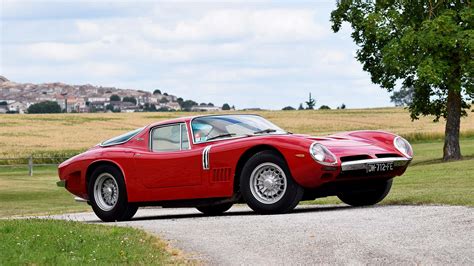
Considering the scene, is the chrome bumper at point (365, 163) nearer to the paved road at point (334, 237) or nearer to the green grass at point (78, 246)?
the paved road at point (334, 237)

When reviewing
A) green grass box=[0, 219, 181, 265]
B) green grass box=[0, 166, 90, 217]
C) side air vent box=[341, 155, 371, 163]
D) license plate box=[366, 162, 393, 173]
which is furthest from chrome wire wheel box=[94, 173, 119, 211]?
green grass box=[0, 166, 90, 217]

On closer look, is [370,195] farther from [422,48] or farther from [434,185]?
[422,48]

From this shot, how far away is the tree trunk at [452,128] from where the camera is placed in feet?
139

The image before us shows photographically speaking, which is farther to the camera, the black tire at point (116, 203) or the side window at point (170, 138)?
the black tire at point (116, 203)

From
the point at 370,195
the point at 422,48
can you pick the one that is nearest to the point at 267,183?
the point at 370,195

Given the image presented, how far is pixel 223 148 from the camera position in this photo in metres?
14.0

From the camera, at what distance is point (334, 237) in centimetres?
1045

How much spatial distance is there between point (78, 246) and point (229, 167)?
3.72m

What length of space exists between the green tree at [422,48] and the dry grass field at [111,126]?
20292mm

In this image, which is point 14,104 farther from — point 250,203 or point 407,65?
point 250,203

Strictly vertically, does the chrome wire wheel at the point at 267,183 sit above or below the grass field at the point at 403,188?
above

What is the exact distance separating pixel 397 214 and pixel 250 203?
6.79 feet

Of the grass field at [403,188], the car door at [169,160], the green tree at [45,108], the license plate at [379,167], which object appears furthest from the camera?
the green tree at [45,108]

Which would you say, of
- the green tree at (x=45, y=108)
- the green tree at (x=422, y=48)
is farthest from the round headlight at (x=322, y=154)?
the green tree at (x=45, y=108)
